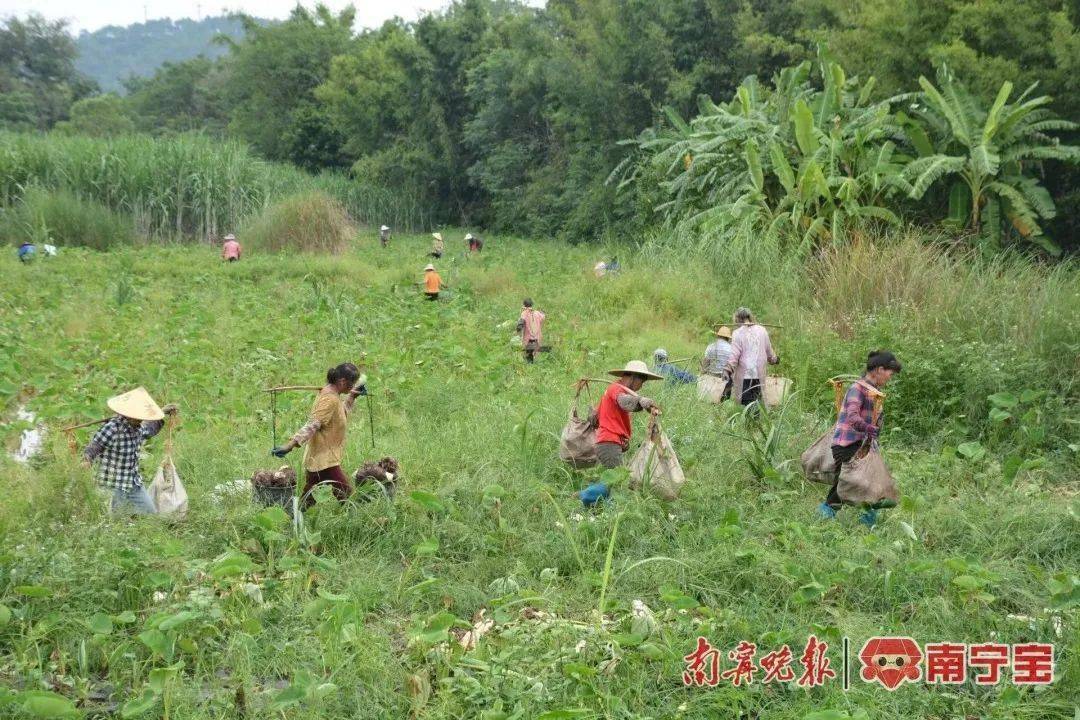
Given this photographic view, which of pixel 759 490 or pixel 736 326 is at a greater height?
pixel 736 326

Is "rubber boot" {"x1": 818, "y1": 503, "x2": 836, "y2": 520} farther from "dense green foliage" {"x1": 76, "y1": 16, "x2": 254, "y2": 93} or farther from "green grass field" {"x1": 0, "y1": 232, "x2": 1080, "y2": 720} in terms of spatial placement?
"dense green foliage" {"x1": 76, "y1": 16, "x2": 254, "y2": 93}

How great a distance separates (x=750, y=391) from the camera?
26.8 feet

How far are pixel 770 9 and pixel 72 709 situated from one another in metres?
21.3

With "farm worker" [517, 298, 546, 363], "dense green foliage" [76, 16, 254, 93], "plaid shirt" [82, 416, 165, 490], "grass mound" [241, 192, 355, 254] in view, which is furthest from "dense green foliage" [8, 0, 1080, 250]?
"dense green foliage" [76, 16, 254, 93]

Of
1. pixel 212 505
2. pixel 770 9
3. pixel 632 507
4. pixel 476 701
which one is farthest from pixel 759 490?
pixel 770 9

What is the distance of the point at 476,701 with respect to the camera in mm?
3873

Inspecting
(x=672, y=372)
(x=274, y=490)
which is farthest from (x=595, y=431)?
(x=672, y=372)

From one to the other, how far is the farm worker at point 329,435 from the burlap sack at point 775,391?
3894 millimetres

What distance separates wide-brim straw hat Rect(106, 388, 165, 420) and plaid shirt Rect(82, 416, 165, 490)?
0.34ft

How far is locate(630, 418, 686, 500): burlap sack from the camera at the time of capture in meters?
5.55

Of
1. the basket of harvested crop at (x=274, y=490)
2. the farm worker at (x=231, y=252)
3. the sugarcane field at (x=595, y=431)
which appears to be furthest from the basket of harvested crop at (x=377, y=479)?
the farm worker at (x=231, y=252)

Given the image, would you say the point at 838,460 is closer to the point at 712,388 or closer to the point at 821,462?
the point at 821,462

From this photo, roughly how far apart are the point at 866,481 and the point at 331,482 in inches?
123

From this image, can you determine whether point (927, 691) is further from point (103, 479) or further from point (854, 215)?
point (854, 215)
